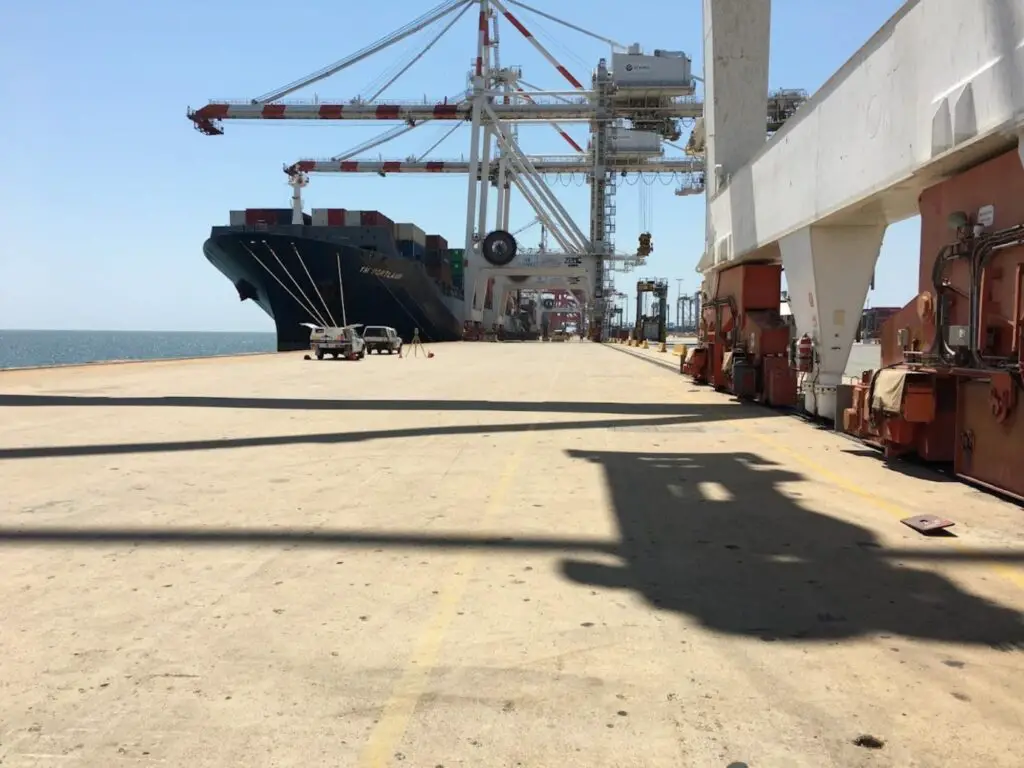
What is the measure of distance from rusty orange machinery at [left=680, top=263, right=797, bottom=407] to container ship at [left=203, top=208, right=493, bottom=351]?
114ft

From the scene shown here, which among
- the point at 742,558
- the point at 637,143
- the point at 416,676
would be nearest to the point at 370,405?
the point at 742,558

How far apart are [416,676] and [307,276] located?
1959 inches

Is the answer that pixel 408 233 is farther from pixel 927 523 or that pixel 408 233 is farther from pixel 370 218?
pixel 927 523

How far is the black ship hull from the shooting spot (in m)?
50.0

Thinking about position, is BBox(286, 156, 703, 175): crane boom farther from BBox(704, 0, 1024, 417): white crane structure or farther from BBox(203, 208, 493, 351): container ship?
BBox(704, 0, 1024, 417): white crane structure

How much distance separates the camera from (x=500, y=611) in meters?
4.55

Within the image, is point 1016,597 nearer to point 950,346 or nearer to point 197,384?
point 950,346

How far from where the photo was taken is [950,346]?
26.1ft

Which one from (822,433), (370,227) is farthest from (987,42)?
(370,227)

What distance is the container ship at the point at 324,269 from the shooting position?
5025 centimetres

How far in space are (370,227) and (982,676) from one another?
5627 centimetres

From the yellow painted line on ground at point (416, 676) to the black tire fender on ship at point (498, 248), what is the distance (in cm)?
6471

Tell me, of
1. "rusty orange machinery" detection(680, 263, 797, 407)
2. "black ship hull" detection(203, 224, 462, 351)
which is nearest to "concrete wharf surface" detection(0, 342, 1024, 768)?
"rusty orange machinery" detection(680, 263, 797, 407)

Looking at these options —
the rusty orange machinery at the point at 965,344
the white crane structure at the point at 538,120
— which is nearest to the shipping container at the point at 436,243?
the white crane structure at the point at 538,120
